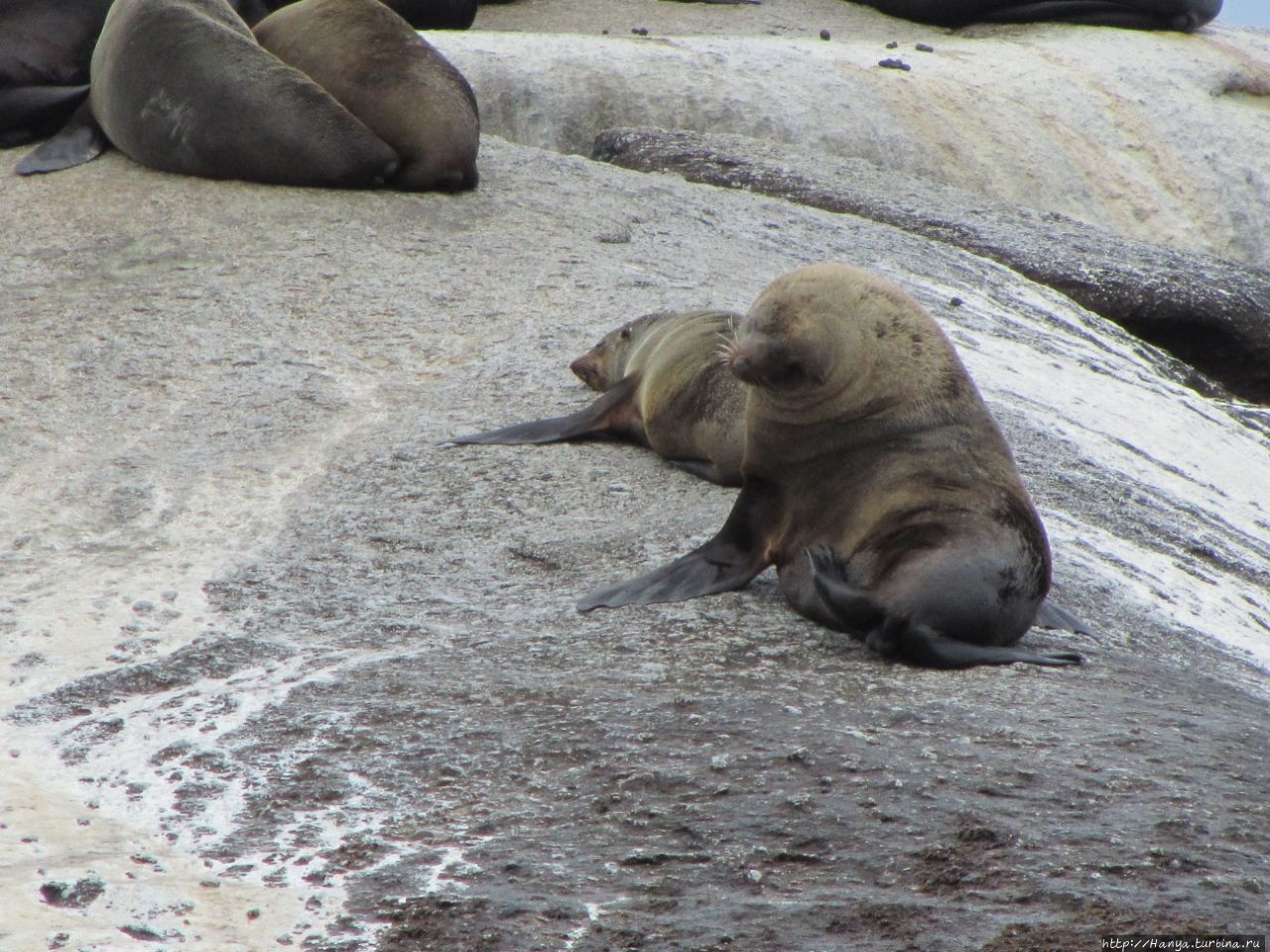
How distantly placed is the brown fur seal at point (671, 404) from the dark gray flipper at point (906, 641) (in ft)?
3.90

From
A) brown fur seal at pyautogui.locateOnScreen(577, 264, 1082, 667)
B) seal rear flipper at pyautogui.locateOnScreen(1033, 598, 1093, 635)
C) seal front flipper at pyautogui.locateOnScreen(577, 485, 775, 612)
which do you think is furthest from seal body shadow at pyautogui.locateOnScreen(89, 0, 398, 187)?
seal rear flipper at pyautogui.locateOnScreen(1033, 598, 1093, 635)

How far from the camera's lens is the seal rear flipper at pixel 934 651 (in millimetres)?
3553

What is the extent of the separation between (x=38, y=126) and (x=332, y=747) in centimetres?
665

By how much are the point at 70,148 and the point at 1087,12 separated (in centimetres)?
947

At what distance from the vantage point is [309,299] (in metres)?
6.71

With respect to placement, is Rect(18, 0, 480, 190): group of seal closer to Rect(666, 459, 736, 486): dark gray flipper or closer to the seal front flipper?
Rect(666, 459, 736, 486): dark gray flipper

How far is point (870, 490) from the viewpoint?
12.9 ft

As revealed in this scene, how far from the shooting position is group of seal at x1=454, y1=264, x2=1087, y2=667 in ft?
11.9

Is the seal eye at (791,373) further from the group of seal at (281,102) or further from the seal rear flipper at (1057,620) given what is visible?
the group of seal at (281,102)

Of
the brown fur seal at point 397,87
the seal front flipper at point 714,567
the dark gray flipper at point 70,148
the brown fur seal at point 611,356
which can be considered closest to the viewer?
the seal front flipper at point 714,567


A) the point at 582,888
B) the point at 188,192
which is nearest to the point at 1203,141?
the point at 188,192

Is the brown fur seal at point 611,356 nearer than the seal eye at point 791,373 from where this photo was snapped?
No

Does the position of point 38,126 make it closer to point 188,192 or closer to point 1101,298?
point 188,192

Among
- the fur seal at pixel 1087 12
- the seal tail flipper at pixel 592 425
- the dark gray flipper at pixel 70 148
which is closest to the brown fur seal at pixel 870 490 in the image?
the seal tail flipper at pixel 592 425
